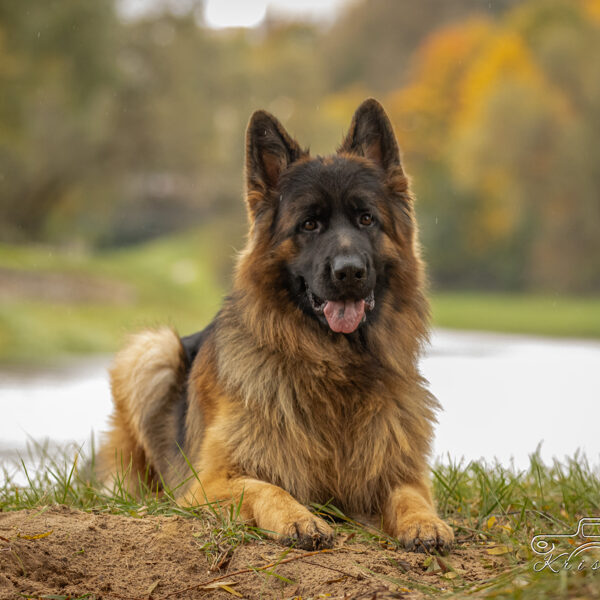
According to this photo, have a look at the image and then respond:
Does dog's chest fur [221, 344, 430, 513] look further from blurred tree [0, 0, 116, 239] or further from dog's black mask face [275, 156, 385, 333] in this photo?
blurred tree [0, 0, 116, 239]

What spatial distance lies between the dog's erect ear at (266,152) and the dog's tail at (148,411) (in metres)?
1.54

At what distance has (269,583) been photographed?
10.9 ft

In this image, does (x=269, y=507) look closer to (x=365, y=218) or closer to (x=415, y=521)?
(x=415, y=521)

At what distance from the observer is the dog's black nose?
394 cm

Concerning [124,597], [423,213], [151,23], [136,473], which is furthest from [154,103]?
[124,597]

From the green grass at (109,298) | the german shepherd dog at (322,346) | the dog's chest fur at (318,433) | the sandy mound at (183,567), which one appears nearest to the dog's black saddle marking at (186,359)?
the german shepherd dog at (322,346)

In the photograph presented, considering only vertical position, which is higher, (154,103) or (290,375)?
(154,103)

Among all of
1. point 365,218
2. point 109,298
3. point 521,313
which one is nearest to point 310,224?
point 365,218

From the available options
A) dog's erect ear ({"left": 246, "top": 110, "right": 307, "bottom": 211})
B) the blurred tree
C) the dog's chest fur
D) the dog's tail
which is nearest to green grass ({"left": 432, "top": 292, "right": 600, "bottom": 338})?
the blurred tree

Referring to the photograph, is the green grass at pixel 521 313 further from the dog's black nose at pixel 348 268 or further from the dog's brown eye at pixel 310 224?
the dog's black nose at pixel 348 268

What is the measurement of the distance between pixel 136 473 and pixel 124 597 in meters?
2.12

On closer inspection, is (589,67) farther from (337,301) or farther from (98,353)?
(337,301)

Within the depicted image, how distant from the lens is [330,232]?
4188 millimetres

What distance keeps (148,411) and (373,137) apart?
2472 mm
